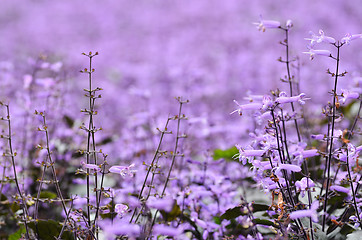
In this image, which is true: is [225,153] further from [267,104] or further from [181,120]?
[181,120]

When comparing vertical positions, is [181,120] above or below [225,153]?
above

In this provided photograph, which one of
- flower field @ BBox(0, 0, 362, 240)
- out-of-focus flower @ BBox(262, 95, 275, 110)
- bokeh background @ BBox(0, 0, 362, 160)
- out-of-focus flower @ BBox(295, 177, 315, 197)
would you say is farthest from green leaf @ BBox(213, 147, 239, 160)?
out-of-focus flower @ BBox(262, 95, 275, 110)

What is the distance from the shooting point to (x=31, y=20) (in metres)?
20.1

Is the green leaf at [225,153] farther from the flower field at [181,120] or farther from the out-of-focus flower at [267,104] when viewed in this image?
the out-of-focus flower at [267,104]

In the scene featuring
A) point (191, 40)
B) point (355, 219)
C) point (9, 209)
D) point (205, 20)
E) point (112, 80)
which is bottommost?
point (9, 209)

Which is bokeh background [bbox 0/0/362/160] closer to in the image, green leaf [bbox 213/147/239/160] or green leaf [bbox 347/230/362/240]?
green leaf [bbox 213/147/239/160]

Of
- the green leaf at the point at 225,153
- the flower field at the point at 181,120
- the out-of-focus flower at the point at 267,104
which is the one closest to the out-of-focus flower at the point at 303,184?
the flower field at the point at 181,120

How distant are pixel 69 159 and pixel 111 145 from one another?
4.64 ft

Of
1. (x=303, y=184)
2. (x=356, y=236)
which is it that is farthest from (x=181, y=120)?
(x=356, y=236)

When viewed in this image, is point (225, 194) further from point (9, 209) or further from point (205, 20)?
point (205, 20)

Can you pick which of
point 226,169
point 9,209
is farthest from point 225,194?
point 9,209

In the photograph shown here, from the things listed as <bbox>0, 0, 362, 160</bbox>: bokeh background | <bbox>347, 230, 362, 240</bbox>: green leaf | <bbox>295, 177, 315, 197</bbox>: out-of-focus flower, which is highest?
<bbox>0, 0, 362, 160</bbox>: bokeh background

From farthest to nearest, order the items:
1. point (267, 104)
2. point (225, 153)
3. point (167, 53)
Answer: point (167, 53) < point (225, 153) < point (267, 104)

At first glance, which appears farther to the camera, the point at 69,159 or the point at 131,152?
the point at 131,152
